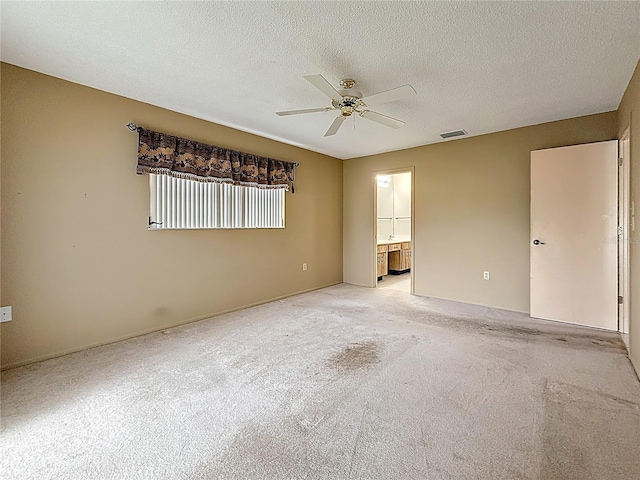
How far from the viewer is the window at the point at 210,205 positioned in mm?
3388

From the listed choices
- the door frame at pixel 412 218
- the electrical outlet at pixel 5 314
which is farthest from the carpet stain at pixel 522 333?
the electrical outlet at pixel 5 314

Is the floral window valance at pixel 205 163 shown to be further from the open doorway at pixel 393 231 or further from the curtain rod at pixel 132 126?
the open doorway at pixel 393 231

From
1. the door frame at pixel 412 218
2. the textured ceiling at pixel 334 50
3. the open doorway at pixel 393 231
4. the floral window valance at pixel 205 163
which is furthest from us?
the open doorway at pixel 393 231

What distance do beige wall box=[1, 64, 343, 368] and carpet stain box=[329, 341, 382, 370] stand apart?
194cm

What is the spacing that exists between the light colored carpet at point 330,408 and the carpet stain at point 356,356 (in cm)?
2

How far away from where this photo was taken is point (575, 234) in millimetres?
3529

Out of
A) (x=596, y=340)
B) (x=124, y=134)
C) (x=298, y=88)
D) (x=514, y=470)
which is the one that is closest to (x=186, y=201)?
(x=124, y=134)

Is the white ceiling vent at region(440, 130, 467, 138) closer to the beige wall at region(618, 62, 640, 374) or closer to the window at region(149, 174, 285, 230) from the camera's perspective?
the beige wall at region(618, 62, 640, 374)

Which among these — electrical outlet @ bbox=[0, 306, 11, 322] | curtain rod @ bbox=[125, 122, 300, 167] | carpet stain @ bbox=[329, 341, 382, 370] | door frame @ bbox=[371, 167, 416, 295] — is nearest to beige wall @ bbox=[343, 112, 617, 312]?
→ door frame @ bbox=[371, 167, 416, 295]

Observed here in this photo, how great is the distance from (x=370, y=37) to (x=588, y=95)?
2462 millimetres

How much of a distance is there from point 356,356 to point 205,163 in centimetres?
276

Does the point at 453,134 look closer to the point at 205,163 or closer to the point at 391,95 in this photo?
the point at 391,95

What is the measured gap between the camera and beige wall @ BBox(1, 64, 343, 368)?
2.52m

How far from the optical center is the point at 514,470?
144cm
